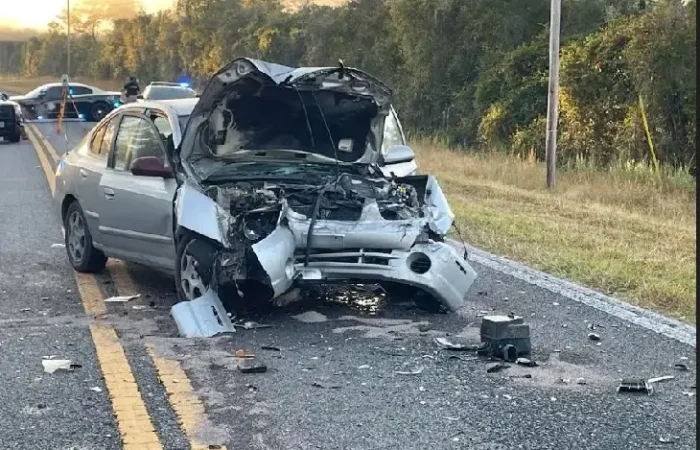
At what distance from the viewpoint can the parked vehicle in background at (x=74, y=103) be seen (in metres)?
35.7

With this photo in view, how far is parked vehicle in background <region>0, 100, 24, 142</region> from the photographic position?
26406 millimetres

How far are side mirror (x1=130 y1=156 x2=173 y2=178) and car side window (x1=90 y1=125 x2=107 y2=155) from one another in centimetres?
124

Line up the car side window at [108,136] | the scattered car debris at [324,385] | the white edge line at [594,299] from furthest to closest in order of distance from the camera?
1. the car side window at [108,136]
2. the white edge line at [594,299]
3. the scattered car debris at [324,385]

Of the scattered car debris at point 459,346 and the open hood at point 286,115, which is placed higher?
the open hood at point 286,115

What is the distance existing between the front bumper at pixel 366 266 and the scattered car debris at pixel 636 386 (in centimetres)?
177

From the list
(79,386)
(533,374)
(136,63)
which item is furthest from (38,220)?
(136,63)

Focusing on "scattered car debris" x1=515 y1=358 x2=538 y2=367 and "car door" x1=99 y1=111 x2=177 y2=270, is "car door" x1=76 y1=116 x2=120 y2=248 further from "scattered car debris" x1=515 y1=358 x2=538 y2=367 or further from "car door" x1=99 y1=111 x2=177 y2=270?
"scattered car debris" x1=515 y1=358 x2=538 y2=367

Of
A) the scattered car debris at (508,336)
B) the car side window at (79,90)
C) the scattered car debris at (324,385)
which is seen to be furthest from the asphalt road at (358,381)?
the car side window at (79,90)

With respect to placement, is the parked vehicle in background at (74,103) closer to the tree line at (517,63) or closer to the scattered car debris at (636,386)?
the tree line at (517,63)

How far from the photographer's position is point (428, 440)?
447cm

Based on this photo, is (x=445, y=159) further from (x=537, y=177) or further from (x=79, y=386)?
(x=79, y=386)

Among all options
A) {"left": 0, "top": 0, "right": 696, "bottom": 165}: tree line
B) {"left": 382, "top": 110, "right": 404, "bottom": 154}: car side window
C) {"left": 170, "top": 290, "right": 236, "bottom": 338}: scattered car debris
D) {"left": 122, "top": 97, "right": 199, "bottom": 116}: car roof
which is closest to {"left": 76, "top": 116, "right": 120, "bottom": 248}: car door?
{"left": 122, "top": 97, "right": 199, "bottom": 116}: car roof

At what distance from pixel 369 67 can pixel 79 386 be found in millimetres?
27035

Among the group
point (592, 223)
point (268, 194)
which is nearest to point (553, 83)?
point (592, 223)
